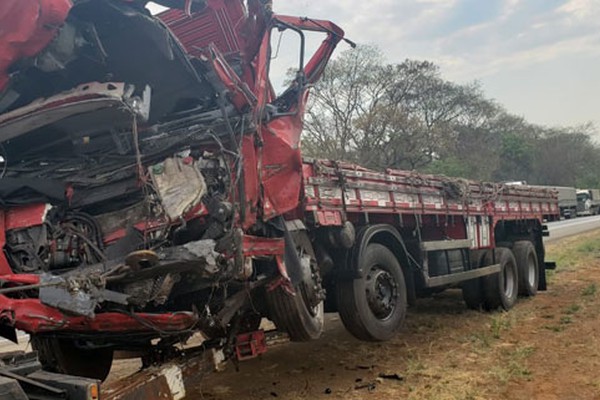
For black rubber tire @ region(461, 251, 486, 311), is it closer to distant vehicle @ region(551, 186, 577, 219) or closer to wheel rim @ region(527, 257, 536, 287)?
wheel rim @ region(527, 257, 536, 287)

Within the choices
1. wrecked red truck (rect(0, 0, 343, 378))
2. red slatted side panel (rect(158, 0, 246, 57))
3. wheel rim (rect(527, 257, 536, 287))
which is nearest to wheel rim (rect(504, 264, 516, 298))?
wheel rim (rect(527, 257, 536, 287))

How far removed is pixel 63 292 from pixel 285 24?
2688mm

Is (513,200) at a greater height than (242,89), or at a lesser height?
lesser

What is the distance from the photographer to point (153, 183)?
3570 mm

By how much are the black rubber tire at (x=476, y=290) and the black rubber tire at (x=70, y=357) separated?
17.7ft

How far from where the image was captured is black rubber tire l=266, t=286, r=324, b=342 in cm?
452

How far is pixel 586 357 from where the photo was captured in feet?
19.0

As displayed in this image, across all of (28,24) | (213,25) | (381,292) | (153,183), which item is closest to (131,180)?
(153,183)

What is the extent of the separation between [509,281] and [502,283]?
0.62 meters

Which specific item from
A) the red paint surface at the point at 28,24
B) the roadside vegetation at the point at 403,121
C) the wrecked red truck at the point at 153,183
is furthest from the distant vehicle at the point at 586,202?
the red paint surface at the point at 28,24

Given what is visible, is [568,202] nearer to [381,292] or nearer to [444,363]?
[444,363]

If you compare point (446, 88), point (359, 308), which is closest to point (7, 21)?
point (359, 308)

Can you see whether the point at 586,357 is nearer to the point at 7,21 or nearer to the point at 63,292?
the point at 63,292

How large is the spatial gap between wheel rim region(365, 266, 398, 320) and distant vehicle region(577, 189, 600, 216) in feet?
142
